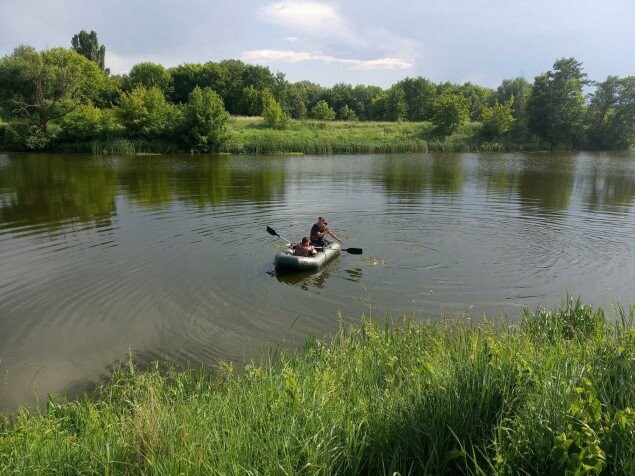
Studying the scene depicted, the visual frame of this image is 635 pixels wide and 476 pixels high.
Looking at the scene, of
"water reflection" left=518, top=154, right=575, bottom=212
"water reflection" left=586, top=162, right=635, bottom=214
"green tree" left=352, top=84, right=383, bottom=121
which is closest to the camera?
"water reflection" left=586, top=162, right=635, bottom=214

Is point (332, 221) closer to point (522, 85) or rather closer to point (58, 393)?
point (58, 393)

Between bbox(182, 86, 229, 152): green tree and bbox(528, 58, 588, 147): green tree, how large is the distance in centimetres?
4692

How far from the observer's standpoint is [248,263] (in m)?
14.5

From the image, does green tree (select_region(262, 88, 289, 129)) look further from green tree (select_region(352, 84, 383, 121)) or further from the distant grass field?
green tree (select_region(352, 84, 383, 121))

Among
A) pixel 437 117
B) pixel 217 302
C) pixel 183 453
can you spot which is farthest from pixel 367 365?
pixel 437 117

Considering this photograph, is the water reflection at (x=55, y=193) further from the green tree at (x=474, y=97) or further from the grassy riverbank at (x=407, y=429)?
the green tree at (x=474, y=97)


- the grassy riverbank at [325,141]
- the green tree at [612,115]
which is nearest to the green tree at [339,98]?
the grassy riverbank at [325,141]

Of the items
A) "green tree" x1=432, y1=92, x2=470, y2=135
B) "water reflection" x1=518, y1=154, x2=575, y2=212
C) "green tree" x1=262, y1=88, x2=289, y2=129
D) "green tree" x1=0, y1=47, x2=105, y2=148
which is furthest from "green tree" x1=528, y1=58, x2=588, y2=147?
"green tree" x1=0, y1=47, x2=105, y2=148

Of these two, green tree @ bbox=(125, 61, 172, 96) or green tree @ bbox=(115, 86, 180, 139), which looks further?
green tree @ bbox=(125, 61, 172, 96)

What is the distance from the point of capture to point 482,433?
4.39 m

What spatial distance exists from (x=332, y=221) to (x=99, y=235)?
29.6 ft

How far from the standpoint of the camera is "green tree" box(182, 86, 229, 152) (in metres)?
52.2

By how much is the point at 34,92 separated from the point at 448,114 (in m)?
51.5

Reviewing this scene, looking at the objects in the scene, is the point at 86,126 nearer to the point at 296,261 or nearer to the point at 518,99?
the point at 296,261
